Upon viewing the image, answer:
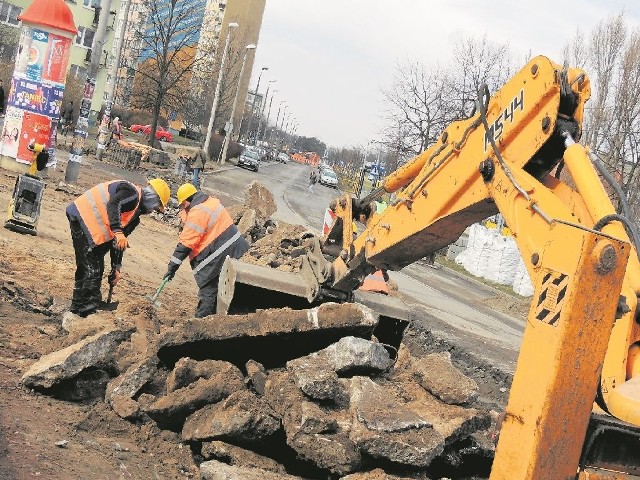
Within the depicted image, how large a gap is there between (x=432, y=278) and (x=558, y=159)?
1890 centimetres

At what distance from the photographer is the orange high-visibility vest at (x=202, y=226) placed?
8.37 meters

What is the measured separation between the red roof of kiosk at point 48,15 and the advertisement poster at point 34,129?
6.44 ft

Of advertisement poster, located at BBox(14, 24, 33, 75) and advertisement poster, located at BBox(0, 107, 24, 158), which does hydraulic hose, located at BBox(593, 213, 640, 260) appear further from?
advertisement poster, located at BBox(14, 24, 33, 75)

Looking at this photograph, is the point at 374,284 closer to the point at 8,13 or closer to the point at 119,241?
the point at 119,241

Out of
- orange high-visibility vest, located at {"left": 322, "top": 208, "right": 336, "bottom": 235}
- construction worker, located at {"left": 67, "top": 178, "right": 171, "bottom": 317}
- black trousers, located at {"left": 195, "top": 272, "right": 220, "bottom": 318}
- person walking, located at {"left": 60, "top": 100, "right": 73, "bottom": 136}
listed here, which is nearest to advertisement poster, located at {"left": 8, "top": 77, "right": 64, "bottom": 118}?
orange high-visibility vest, located at {"left": 322, "top": 208, "right": 336, "bottom": 235}

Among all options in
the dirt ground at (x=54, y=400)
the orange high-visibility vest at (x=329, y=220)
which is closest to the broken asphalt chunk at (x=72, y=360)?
the dirt ground at (x=54, y=400)

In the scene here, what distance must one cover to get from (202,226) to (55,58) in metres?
A: 10.5

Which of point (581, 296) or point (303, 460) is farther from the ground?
point (581, 296)

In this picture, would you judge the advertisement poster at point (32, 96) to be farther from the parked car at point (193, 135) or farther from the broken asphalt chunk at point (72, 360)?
the parked car at point (193, 135)

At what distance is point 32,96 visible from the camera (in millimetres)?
16938

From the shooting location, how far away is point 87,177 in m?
22.9

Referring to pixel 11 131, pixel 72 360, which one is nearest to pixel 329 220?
pixel 72 360

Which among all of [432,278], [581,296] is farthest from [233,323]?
[432,278]

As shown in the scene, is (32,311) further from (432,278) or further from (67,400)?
(432,278)
